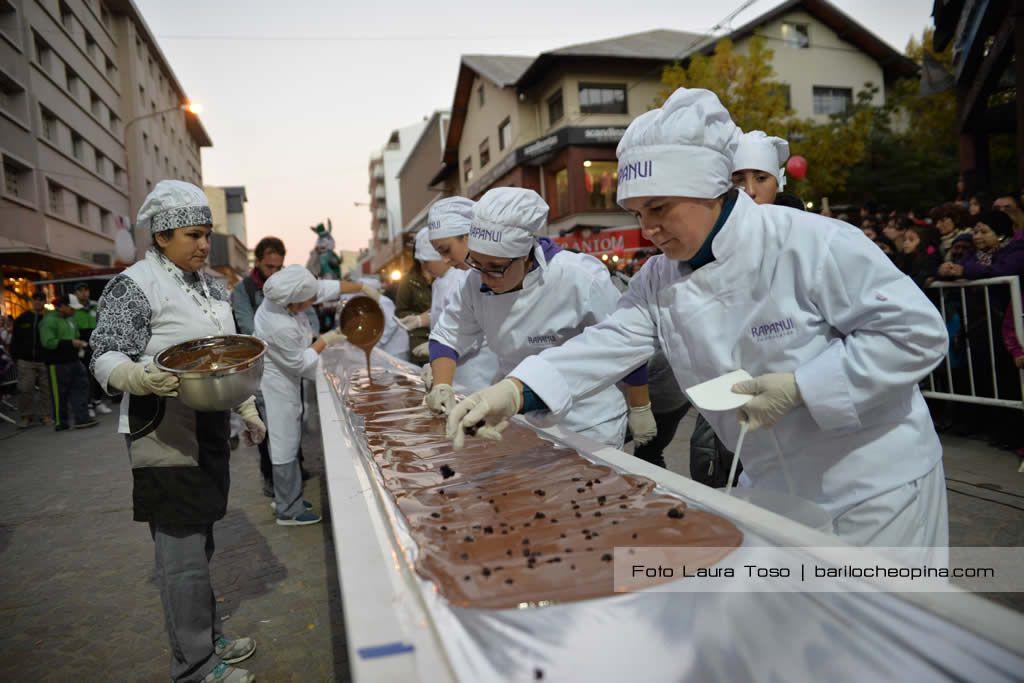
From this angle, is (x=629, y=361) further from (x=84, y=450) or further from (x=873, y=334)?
(x=84, y=450)

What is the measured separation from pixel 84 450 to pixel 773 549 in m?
7.97

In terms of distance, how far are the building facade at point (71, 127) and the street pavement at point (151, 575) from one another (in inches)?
193

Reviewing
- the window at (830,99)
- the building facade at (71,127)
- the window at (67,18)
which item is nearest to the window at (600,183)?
the window at (830,99)

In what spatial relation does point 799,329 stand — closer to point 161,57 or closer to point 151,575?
point 151,575

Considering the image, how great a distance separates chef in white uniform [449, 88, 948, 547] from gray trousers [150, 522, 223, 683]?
191 centimetres

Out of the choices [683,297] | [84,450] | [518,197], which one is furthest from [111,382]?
[84,450]

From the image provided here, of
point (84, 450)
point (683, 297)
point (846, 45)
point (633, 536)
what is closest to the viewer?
point (633, 536)

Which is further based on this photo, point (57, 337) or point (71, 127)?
point (71, 127)

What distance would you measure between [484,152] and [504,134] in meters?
Answer: 2.27

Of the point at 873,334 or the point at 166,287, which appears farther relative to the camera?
the point at 166,287

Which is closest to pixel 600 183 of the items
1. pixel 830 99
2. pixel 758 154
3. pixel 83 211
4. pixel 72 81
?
pixel 830 99

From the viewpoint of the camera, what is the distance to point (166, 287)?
2.35m

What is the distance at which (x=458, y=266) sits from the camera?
3561 millimetres

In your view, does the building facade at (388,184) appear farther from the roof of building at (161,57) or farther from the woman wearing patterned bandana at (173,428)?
the woman wearing patterned bandana at (173,428)
